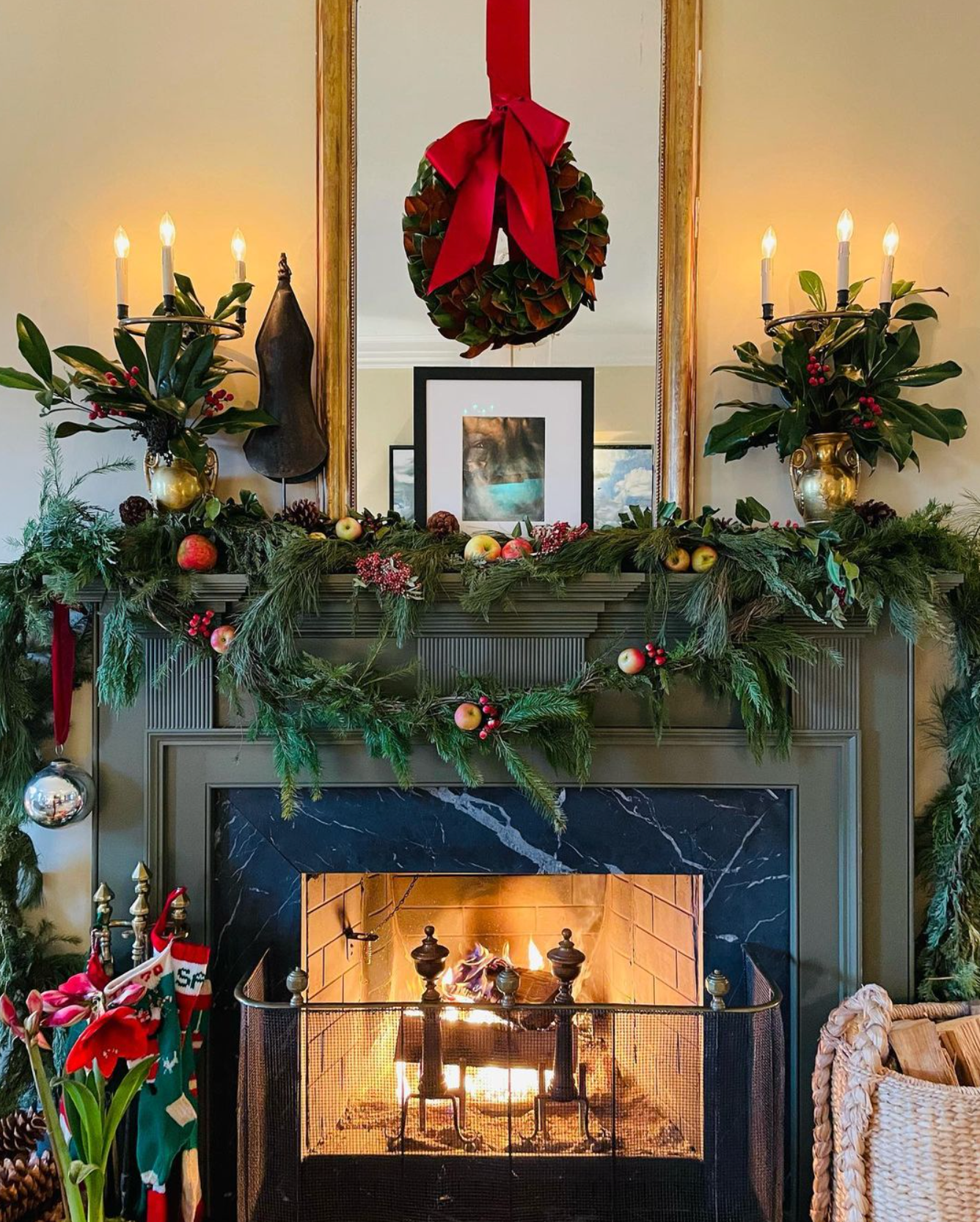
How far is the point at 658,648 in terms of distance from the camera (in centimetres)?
160

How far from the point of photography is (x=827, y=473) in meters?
1.66

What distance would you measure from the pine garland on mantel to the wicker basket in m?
0.27

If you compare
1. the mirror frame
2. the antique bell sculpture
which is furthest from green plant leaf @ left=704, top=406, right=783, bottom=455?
the antique bell sculpture

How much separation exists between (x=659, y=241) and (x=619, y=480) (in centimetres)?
48

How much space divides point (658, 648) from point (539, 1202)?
1029 millimetres

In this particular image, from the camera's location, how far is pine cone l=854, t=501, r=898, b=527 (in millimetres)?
1626

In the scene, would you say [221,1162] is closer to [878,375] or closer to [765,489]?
[765,489]

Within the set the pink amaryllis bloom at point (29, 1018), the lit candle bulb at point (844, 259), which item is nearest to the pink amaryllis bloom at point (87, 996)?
the pink amaryllis bloom at point (29, 1018)

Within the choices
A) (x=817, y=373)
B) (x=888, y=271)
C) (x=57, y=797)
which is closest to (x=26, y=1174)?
(x=57, y=797)

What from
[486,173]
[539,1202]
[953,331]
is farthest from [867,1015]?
[486,173]

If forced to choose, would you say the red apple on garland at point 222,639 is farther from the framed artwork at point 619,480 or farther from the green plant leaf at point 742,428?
the green plant leaf at point 742,428

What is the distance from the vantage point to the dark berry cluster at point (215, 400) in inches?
66.1

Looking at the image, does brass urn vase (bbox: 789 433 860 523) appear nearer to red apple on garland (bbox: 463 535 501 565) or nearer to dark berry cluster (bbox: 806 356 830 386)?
dark berry cluster (bbox: 806 356 830 386)

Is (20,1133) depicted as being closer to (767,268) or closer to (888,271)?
(767,268)
